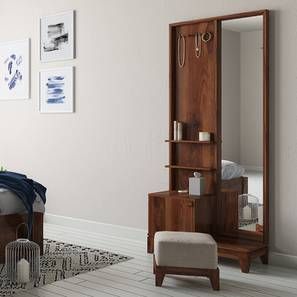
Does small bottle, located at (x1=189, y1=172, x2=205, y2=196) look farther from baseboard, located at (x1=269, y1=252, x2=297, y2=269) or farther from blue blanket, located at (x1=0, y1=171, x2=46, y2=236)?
blue blanket, located at (x1=0, y1=171, x2=46, y2=236)

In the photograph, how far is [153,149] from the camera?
526 cm

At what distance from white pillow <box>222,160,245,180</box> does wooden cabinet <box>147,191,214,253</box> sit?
0.76 feet

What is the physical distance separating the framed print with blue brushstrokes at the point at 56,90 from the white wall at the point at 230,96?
1.89m

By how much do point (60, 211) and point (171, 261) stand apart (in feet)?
8.16

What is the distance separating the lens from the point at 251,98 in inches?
179

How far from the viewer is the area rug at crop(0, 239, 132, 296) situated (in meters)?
3.94

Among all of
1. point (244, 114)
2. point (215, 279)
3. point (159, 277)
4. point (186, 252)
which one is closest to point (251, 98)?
point (244, 114)

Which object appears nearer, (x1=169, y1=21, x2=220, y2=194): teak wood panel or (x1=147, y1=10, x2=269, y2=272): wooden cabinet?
(x1=147, y1=10, x2=269, y2=272): wooden cabinet

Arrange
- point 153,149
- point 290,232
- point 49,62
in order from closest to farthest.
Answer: point 290,232 → point 153,149 → point 49,62

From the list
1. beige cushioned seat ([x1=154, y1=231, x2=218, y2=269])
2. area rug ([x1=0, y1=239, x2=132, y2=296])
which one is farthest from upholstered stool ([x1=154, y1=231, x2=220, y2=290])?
area rug ([x1=0, y1=239, x2=132, y2=296])

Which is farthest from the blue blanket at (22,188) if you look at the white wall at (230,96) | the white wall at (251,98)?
the white wall at (251,98)

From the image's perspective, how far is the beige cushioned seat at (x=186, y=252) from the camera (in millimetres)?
3898

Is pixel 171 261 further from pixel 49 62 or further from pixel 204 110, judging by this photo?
pixel 49 62

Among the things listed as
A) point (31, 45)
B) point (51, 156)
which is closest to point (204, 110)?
point (51, 156)
